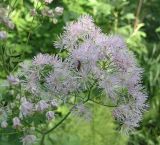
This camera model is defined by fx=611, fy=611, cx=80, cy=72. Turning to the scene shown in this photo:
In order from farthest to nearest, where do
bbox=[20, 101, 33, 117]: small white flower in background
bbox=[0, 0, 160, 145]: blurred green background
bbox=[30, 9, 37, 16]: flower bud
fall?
bbox=[0, 0, 160, 145]: blurred green background → bbox=[30, 9, 37, 16]: flower bud → bbox=[20, 101, 33, 117]: small white flower in background

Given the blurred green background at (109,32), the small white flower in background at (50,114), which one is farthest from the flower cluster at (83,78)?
the blurred green background at (109,32)

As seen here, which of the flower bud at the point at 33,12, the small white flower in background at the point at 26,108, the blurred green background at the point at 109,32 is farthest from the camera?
the blurred green background at the point at 109,32

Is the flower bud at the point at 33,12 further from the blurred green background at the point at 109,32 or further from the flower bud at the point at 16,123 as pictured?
the blurred green background at the point at 109,32

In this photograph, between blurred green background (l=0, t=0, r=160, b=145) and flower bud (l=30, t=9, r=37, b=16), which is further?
blurred green background (l=0, t=0, r=160, b=145)

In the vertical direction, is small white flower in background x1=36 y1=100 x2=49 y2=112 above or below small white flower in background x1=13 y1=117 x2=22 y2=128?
above

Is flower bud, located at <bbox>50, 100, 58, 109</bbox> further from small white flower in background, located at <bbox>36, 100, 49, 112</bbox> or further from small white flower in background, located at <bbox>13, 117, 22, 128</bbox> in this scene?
small white flower in background, located at <bbox>13, 117, 22, 128</bbox>

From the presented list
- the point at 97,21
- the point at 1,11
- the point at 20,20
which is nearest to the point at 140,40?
the point at 97,21

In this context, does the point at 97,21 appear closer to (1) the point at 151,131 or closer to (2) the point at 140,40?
(2) the point at 140,40

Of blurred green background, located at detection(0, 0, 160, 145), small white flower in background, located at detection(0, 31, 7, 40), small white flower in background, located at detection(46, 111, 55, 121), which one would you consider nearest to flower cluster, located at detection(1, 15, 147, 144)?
small white flower in background, located at detection(46, 111, 55, 121)
